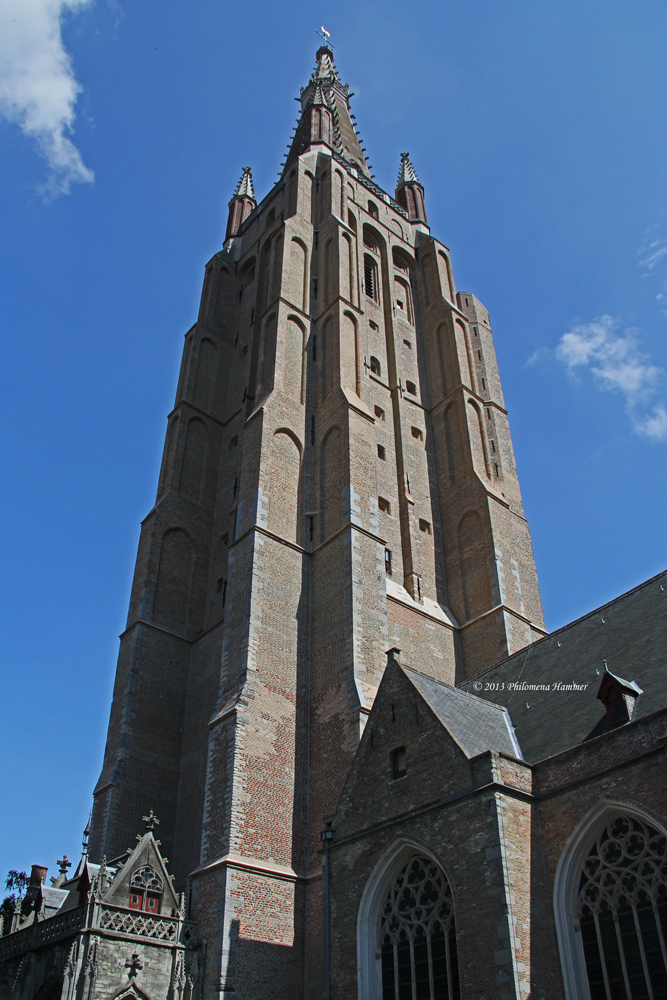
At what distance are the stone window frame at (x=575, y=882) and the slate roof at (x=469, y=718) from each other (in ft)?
6.52

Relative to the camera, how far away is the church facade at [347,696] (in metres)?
12.7

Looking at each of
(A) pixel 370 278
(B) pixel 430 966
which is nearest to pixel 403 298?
(A) pixel 370 278

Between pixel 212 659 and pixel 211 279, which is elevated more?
pixel 211 279

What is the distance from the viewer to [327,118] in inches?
1695

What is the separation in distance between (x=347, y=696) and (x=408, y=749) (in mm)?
4956

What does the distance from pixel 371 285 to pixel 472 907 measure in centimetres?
2822

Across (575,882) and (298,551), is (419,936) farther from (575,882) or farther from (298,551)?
(298,551)

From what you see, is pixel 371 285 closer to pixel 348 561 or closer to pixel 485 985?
pixel 348 561

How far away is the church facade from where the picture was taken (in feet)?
41.7

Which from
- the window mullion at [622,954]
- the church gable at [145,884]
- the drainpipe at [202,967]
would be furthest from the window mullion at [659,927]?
the church gable at [145,884]

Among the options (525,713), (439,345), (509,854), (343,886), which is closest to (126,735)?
(343,886)

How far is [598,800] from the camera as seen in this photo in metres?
12.5

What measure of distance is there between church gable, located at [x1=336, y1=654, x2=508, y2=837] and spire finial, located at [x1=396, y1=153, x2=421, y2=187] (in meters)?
35.9

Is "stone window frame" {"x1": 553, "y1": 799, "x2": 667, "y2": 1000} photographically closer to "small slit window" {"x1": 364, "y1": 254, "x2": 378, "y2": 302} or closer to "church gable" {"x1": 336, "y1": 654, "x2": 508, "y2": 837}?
"church gable" {"x1": 336, "y1": 654, "x2": 508, "y2": 837}
